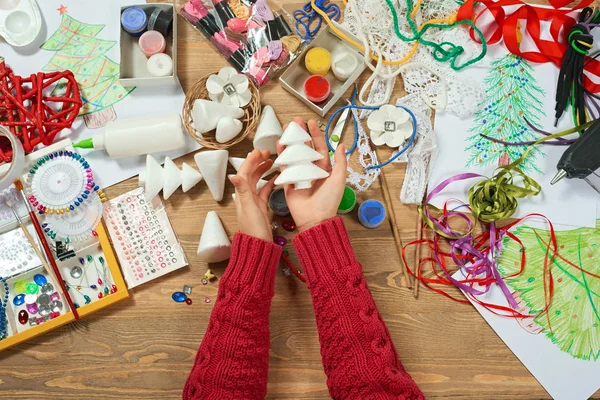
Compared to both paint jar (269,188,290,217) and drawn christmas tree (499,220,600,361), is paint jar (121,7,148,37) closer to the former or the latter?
paint jar (269,188,290,217)

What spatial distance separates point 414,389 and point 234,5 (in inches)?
32.4

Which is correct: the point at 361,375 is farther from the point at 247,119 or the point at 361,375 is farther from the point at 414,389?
the point at 247,119

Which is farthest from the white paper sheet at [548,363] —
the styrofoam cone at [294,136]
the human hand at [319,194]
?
the styrofoam cone at [294,136]

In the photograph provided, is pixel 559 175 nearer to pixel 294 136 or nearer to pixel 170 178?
pixel 294 136

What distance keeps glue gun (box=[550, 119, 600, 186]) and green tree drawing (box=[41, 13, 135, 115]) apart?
87 cm

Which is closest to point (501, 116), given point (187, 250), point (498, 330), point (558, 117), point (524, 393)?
point (558, 117)

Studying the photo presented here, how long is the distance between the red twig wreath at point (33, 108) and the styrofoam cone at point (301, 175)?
452 millimetres

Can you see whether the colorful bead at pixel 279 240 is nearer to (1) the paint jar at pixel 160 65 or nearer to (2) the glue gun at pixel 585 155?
(1) the paint jar at pixel 160 65

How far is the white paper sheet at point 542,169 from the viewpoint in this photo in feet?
2.84

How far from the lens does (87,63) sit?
92 cm

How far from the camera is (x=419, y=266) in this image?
0.86 m

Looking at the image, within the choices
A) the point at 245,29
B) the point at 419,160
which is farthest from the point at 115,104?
the point at 419,160

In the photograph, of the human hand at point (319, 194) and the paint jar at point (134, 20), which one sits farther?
the paint jar at point (134, 20)

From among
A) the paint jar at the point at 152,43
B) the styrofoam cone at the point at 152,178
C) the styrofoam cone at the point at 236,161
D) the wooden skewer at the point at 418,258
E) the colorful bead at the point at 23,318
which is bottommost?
the colorful bead at the point at 23,318
